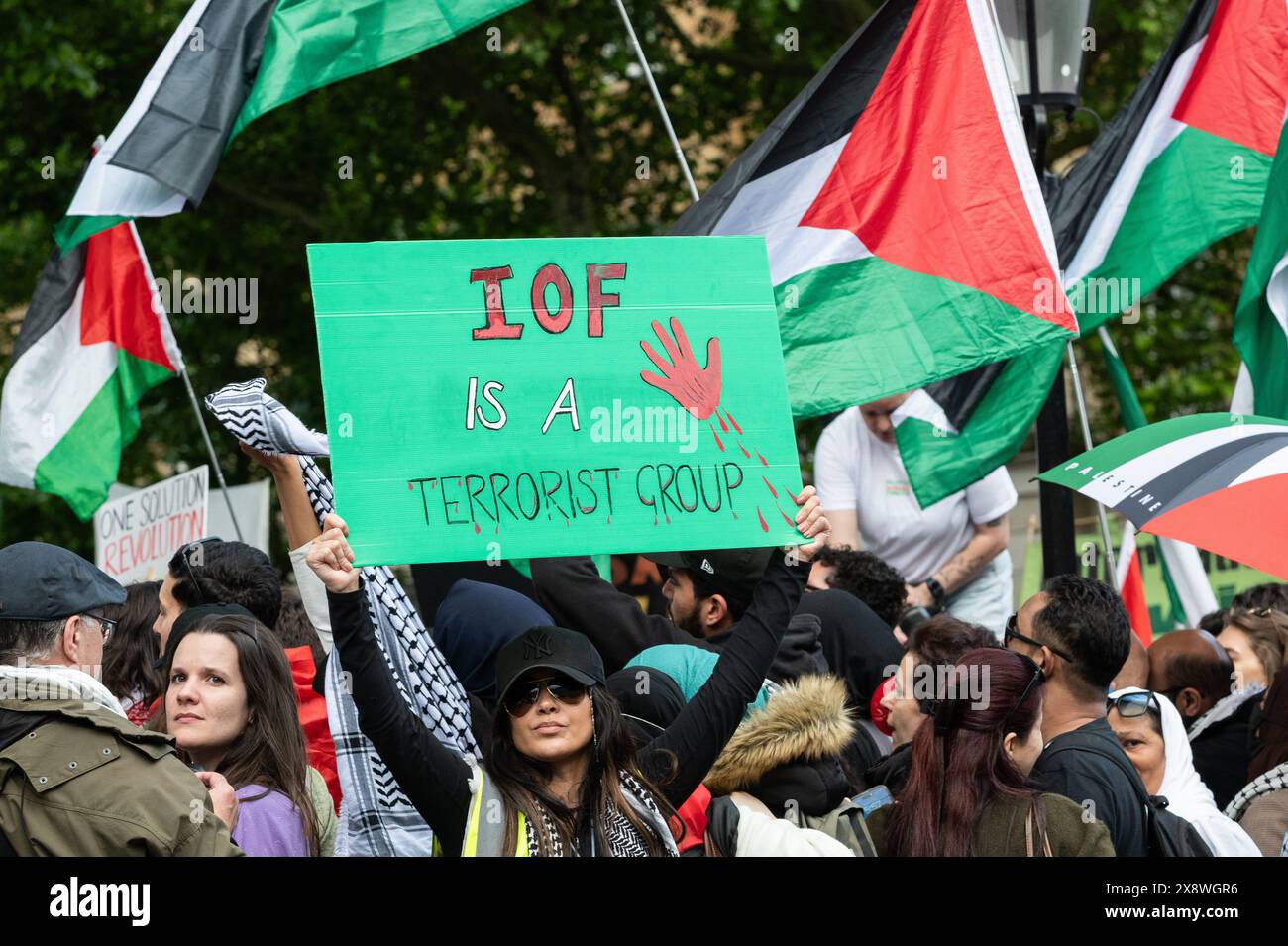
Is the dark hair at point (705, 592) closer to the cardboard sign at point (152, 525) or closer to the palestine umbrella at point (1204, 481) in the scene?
the palestine umbrella at point (1204, 481)

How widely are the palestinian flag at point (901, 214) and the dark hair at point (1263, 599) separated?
1376 mm

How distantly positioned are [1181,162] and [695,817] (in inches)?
148

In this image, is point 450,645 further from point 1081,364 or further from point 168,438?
point 1081,364

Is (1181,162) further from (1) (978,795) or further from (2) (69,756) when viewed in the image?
(2) (69,756)

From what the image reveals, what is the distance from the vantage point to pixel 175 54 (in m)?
5.77

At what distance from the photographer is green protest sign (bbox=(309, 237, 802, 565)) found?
380 cm

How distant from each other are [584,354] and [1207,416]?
1850 millimetres

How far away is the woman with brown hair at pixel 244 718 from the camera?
3.92 meters

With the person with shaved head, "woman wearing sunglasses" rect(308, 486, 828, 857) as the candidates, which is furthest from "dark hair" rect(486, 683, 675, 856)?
the person with shaved head

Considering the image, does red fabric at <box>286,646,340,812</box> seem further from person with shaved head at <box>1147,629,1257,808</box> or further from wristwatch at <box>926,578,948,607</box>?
wristwatch at <box>926,578,948,607</box>

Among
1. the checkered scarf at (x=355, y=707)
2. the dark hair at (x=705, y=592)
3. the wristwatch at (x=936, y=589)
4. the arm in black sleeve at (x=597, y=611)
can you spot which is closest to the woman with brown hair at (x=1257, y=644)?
the wristwatch at (x=936, y=589)

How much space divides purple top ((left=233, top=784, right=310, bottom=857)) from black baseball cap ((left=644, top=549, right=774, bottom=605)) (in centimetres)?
134
